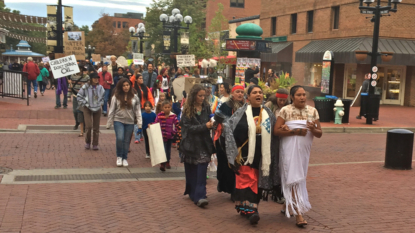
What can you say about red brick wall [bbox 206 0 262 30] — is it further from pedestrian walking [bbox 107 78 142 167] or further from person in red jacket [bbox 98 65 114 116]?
pedestrian walking [bbox 107 78 142 167]

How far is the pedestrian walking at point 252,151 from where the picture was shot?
550cm

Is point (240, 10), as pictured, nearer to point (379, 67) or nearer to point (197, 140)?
point (379, 67)

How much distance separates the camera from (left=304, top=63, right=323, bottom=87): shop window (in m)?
31.7

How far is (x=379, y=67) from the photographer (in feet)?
90.8

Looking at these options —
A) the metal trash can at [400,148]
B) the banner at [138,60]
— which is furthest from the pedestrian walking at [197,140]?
the banner at [138,60]

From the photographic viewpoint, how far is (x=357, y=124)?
17.0 m

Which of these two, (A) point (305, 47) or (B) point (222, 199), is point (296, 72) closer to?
(A) point (305, 47)

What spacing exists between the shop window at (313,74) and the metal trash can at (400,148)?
2250 cm

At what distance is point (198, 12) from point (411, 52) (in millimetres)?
38178

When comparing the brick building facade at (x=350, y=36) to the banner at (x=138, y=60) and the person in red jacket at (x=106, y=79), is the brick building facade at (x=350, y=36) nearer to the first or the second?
the banner at (x=138, y=60)

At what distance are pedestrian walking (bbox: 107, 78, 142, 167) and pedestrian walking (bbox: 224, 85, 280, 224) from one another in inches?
145

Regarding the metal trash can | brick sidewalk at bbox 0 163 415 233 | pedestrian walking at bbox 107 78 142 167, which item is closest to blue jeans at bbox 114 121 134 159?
pedestrian walking at bbox 107 78 142 167

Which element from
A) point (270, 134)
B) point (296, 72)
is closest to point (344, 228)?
point (270, 134)

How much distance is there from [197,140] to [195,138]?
0.04 m
